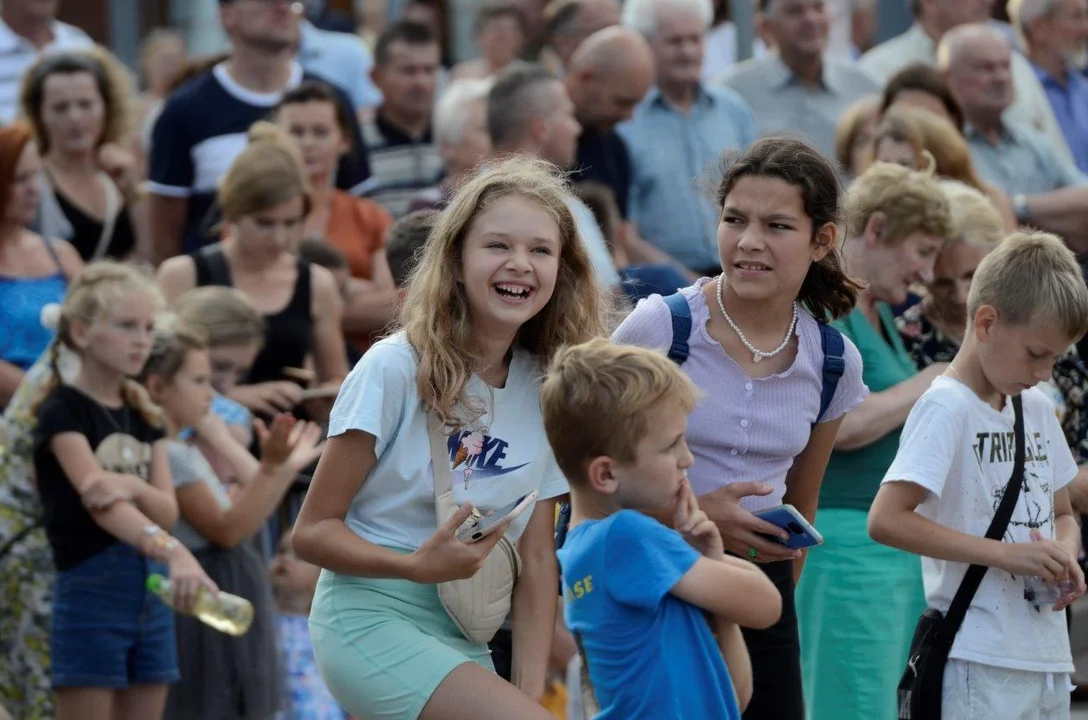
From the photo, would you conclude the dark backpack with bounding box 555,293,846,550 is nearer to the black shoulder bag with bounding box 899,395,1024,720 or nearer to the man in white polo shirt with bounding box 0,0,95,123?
the black shoulder bag with bounding box 899,395,1024,720

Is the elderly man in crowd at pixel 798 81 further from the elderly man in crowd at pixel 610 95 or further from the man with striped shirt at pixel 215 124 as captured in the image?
the man with striped shirt at pixel 215 124

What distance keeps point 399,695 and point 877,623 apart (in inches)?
67.9

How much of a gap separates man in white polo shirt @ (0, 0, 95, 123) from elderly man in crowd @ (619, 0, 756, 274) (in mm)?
2841

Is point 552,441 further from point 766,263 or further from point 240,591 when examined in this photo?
point 240,591

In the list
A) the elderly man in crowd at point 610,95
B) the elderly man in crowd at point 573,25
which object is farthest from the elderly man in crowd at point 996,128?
the elderly man in crowd at point 573,25

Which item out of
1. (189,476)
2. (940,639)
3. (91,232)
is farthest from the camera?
(91,232)

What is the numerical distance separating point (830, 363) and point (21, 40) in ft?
19.6

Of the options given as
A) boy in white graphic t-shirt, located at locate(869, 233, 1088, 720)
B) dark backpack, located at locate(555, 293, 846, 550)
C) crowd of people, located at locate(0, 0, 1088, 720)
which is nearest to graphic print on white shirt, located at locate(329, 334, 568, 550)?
crowd of people, located at locate(0, 0, 1088, 720)

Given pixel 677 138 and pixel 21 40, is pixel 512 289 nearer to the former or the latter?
pixel 677 138

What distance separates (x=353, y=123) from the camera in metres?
7.75

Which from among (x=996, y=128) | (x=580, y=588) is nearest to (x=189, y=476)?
(x=580, y=588)

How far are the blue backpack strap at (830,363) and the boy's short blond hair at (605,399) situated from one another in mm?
766

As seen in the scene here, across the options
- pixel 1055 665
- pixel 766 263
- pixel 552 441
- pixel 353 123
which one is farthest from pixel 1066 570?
pixel 353 123

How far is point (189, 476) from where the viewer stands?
5.61m
